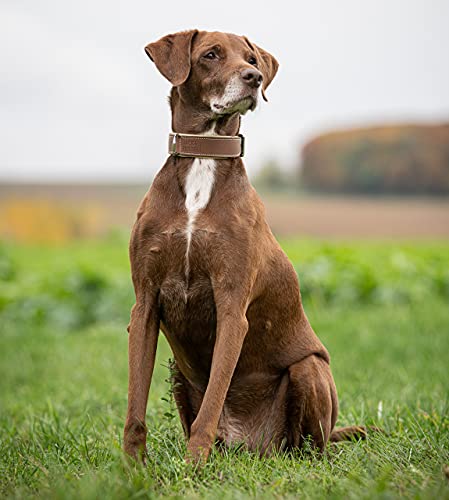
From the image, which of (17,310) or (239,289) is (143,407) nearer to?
(239,289)

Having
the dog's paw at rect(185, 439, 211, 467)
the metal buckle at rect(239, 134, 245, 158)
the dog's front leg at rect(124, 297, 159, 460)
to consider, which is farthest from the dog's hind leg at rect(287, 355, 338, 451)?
the metal buckle at rect(239, 134, 245, 158)

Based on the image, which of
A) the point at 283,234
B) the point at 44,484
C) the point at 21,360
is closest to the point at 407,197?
the point at 283,234

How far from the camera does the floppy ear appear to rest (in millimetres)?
4148

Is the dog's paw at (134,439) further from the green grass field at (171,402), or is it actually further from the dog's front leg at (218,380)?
the dog's front leg at (218,380)

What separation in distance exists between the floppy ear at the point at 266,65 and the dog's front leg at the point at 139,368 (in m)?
1.39

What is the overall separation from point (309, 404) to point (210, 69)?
6.05 ft

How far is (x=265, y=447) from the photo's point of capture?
4.19m

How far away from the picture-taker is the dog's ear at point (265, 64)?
4.12 meters

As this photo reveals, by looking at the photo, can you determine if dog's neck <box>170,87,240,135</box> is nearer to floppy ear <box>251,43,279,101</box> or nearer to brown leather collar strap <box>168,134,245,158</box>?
brown leather collar strap <box>168,134,245,158</box>

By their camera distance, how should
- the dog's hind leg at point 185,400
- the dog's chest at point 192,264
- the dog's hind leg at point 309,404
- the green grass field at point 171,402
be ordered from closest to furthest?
Result: the green grass field at point 171,402
the dog's chest at point 192,264
the dog's hind leg at point 309,404
the dog's hind leg at point 185,400

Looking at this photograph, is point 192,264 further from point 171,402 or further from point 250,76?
point 250,76

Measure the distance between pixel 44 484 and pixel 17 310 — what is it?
7673 mm

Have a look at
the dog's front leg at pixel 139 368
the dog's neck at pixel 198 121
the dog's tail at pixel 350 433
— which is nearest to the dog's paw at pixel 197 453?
the dog's front leg at pixel 139 368

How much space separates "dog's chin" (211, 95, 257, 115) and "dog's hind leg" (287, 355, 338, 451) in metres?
1.40
